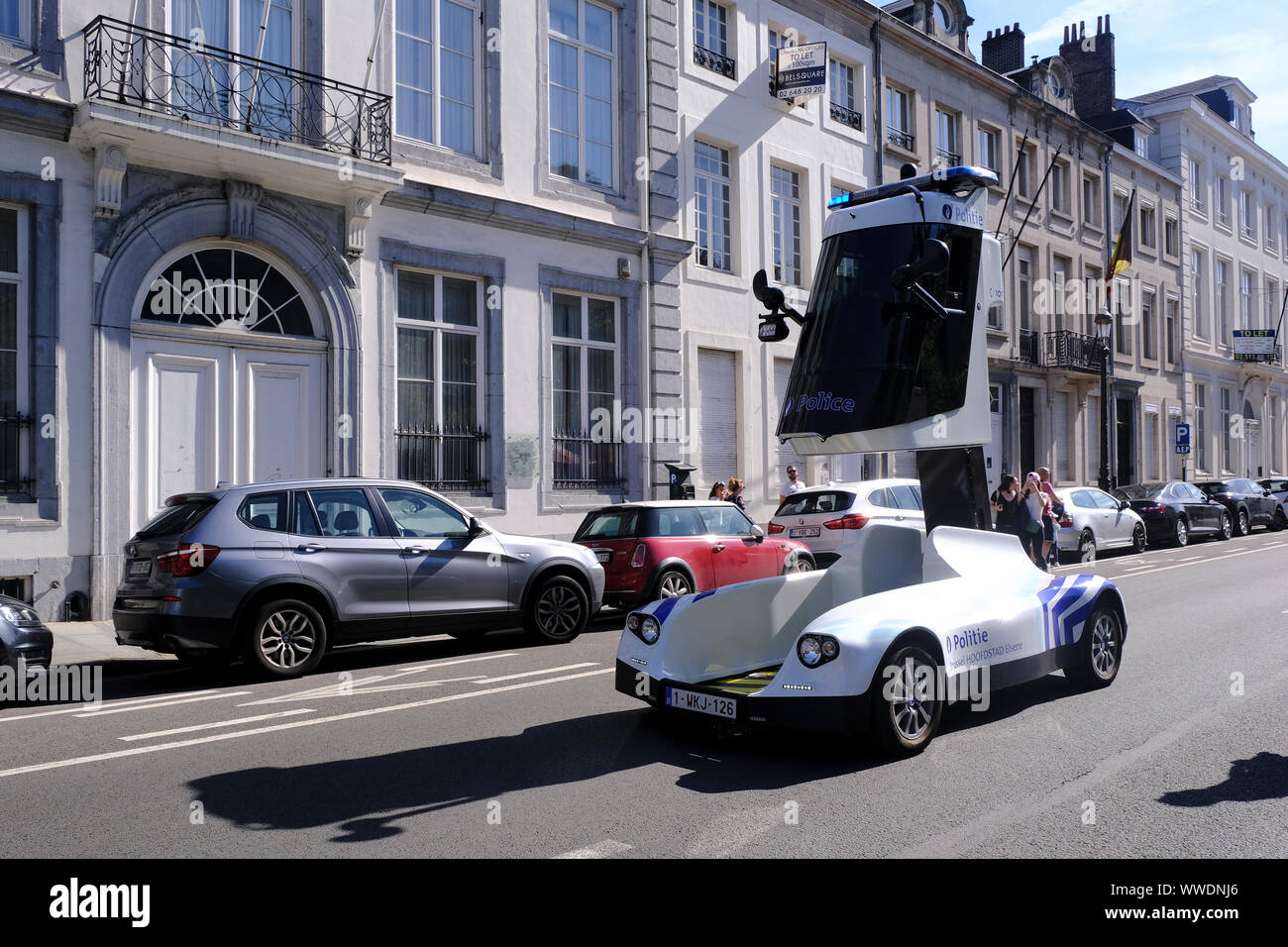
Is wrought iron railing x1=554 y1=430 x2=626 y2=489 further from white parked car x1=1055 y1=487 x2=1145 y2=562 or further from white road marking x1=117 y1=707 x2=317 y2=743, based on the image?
white road marking x1=117 y1=707 x2=317 y2=743

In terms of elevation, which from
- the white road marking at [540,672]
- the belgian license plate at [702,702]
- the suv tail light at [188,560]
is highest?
the suv tail light at [188,560]

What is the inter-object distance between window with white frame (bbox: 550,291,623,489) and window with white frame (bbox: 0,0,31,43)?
26.6ft

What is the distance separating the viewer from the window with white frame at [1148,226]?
3938 cm

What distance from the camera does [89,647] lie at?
10.9 meters

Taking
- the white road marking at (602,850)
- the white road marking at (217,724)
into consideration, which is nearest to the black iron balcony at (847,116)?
the white road marking at (217,724)

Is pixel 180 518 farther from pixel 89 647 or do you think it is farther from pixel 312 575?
pixel 89 647

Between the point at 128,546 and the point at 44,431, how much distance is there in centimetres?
396

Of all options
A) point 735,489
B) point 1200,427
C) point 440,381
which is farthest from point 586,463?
point 1200,427

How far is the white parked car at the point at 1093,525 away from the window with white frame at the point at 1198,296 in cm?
2391

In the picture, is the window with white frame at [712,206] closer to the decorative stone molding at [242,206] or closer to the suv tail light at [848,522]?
the suv tail light at [848,522]

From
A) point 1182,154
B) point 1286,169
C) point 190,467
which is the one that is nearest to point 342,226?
point 190,467

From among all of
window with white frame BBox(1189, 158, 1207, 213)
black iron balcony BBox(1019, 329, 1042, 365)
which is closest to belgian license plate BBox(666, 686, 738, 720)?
black iron balcony BBox(1019, 329, 1042, 365)

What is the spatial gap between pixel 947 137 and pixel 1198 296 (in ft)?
65.6
